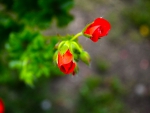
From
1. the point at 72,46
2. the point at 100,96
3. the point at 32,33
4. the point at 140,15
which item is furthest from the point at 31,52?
the point at 140,15

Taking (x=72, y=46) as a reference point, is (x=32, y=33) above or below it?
above

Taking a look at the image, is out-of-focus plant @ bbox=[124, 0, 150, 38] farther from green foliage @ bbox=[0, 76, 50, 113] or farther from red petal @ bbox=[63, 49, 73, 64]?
red petal @ bbox=[63, 49, 73, 64]

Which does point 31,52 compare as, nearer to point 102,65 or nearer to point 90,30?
point 90,30

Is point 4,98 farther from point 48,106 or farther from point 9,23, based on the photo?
point 9,23

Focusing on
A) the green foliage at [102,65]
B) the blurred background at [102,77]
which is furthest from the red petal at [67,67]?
the green foliage at [102,65]

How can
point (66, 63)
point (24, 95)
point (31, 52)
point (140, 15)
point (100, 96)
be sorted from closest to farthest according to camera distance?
point (66, 63)
point (31, 52)
point (24, 95)
point (100, 96)
point (140, 15)

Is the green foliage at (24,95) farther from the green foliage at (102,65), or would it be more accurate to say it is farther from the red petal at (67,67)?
the red petal at (67,67)

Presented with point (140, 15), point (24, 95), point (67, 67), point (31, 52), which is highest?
point (140, 15)
